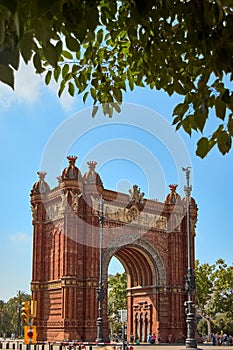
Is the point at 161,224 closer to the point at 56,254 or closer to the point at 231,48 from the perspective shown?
the point at 56,254

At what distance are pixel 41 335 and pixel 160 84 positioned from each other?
127ft

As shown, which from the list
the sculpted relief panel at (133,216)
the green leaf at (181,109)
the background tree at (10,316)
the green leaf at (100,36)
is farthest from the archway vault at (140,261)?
the background tree at (10,316)

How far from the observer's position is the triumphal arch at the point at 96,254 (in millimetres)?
40906

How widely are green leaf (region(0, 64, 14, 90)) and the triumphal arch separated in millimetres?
38125

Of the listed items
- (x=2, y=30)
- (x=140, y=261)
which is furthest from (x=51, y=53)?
(x=140, y=261)

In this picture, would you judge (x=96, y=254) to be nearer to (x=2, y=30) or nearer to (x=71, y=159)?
(x=71, y=159)

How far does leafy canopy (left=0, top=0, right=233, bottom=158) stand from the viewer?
310 centimetres

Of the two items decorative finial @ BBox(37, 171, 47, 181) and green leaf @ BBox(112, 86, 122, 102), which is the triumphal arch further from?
green leaf @ BBox(112, 86, 122, 102)

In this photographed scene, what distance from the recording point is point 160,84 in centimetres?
571

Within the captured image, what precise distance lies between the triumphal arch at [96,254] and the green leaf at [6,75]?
38125mm

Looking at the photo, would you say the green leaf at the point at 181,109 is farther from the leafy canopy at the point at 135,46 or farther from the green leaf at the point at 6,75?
the green leaf at the point at 6,75

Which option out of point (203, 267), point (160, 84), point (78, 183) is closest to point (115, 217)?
point (78, 183)

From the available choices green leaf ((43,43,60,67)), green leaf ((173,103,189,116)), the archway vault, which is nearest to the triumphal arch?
the archway vault

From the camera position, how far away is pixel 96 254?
1663 inches
